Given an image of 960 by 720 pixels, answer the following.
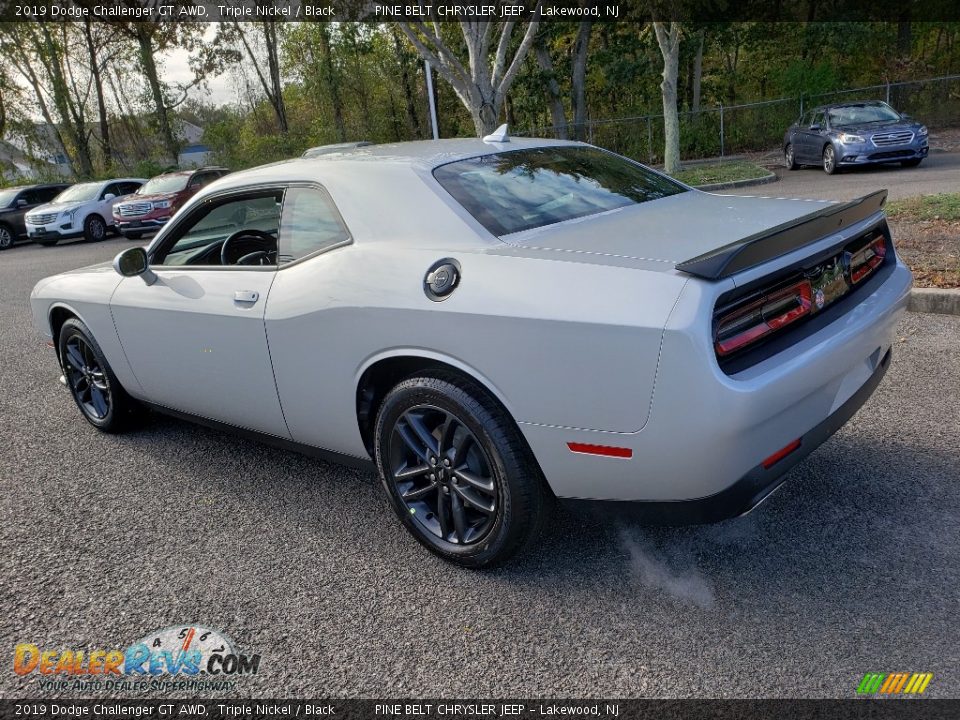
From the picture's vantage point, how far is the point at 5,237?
2102 centimetres

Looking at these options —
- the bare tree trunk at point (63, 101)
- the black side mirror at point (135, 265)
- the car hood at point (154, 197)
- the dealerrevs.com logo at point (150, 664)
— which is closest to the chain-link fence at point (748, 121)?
the car hood at point (154, 197)

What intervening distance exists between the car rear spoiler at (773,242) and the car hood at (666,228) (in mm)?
84

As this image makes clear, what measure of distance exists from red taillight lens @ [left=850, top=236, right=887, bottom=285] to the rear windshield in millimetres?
903

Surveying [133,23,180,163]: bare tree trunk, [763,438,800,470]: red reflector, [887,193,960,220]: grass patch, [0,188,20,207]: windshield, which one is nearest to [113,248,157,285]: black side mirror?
[763,438,800,470]: red reflector

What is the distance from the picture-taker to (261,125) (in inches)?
1779

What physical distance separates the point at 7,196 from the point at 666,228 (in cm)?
2390

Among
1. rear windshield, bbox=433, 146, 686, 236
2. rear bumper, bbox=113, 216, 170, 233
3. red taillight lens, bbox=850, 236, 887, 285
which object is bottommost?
rear bumper, bbox=113, 216, 170, 233

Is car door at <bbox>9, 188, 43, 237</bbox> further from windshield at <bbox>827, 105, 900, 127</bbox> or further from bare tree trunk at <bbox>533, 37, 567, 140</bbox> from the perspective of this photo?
windshield at <bbox>827, 105, 900, 127</bbox>

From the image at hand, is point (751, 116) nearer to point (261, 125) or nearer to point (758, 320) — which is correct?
point (758, 320)

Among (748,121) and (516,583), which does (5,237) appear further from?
(516,583)

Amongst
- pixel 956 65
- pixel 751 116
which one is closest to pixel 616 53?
pixel 751 116

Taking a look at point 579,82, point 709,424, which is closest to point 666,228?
point 709,424

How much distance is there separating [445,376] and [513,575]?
2.63ft

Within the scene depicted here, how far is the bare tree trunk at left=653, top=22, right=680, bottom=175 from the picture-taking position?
53.6ft
